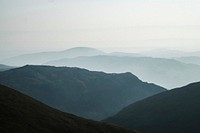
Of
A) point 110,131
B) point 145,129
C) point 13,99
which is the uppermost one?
point 13,99

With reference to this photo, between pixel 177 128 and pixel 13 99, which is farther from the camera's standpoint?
pixel 177 128

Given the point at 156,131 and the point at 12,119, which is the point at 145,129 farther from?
the point at 12,119

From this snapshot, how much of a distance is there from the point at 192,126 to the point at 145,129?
28.2 metres

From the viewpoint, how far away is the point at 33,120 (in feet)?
243

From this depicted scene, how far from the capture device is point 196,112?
179125 millimetres

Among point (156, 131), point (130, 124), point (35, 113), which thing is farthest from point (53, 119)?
point (130, 124)

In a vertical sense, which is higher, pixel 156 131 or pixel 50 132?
pixel 50 132

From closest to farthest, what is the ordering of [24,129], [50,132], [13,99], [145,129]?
[24,129] → [50,132] → [13,99] → [145,129]

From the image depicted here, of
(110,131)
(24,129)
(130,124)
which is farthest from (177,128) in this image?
(24,129)

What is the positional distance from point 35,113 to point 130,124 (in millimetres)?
116880

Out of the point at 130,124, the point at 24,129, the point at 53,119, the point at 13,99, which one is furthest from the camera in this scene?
the point at 130,124

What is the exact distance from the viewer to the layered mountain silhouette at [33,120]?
2650 inches

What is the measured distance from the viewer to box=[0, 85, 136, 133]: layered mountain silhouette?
67312 mm

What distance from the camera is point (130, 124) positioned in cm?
18762
